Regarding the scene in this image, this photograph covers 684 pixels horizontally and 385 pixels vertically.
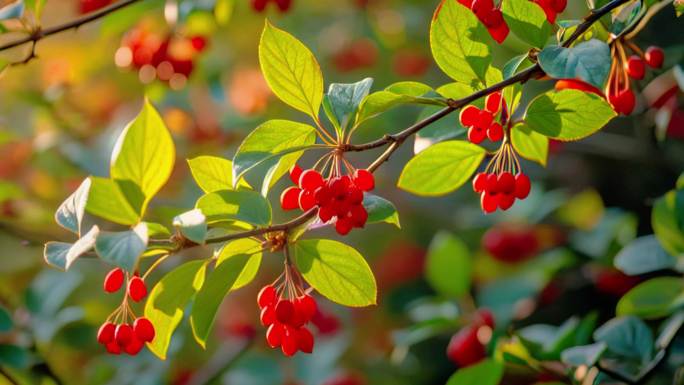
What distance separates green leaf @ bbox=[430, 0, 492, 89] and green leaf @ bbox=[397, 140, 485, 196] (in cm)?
11

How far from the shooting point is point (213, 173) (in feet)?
3.03

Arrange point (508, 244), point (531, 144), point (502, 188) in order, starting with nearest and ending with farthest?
point (502, 188), point (531, 144), point (508, 244)

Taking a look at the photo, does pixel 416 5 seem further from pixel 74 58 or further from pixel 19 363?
pixel 19 363

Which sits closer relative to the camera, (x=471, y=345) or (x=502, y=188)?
(x=502, y=188)

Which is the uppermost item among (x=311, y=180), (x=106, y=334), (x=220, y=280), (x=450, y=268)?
(x=311, y=180)

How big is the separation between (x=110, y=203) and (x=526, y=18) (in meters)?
0.48

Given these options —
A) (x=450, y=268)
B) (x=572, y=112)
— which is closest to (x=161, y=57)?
(x=450, y=268)

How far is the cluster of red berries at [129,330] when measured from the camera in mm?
884

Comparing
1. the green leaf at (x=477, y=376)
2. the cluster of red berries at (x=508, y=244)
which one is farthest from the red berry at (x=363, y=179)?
the cluster of red berries at (x=508, y=244)

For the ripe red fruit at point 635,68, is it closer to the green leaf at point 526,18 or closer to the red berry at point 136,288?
the green leaf at point 526,18

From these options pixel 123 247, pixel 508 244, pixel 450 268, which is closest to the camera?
pixel 123 247

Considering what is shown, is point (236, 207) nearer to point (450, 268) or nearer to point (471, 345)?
point (471, 345)

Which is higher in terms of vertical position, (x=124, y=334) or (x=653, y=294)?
(x=124, y=334)

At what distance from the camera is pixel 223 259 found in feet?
2.89
